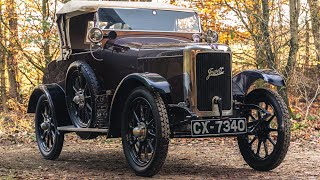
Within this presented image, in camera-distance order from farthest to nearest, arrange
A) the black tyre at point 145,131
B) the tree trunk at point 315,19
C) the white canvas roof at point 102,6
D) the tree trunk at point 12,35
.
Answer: the tree trunk at point 12,35 → the tree trunk at point 315,19 → the white canvas roof at point 102,6 → the black tyre at point 145,131

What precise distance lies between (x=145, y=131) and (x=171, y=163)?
1516 mm

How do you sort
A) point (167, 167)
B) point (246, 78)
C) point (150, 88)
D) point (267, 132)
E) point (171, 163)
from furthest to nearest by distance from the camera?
point (171, 163), point (167, 167), point (246, 78), point (267, 132), point (150, 88)

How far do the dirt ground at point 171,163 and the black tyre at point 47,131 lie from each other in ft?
0.57

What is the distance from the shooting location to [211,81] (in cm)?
629

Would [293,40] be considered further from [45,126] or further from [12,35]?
[12,35]

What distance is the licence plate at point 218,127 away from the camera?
599cm

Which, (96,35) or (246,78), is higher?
(96,35)

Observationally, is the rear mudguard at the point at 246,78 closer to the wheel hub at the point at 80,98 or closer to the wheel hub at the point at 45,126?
the wheel hub at the point at 80,98

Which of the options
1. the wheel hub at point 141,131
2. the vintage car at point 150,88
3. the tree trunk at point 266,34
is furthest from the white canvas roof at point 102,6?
the tree trunk at point 266,34

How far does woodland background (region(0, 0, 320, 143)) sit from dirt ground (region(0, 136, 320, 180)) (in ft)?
5.63

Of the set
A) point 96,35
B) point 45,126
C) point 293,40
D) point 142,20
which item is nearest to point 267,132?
point 142,20

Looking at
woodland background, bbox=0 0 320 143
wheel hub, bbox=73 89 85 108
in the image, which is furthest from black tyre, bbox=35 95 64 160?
woodland background, bbox=0 0 320 143

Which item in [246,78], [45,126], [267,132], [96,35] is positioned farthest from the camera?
[45,126]

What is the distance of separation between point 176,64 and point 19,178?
2.24 meters
